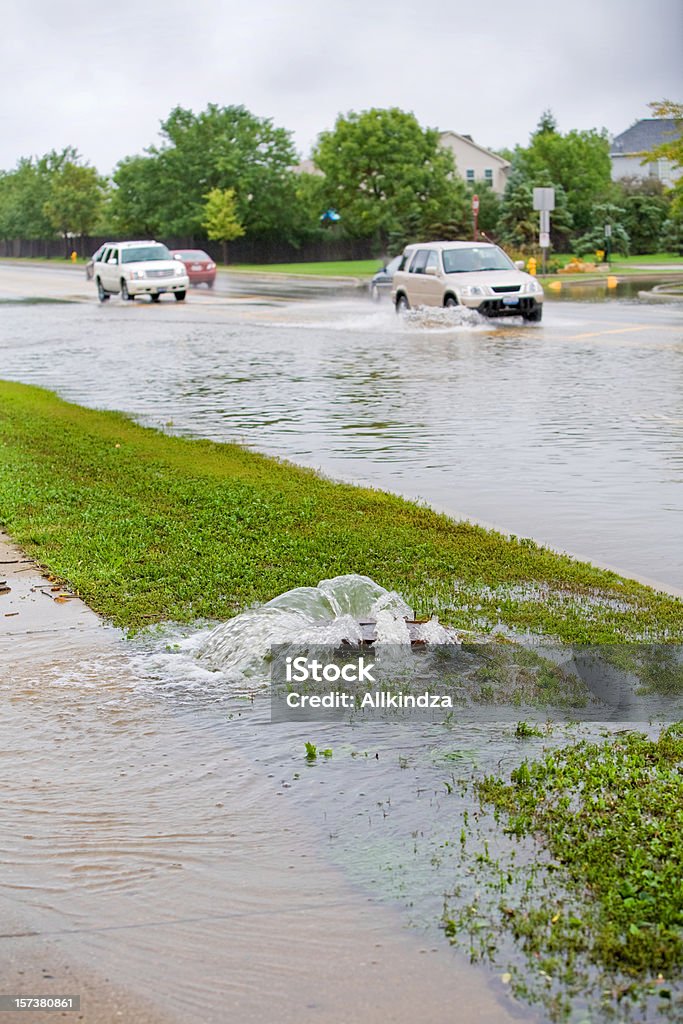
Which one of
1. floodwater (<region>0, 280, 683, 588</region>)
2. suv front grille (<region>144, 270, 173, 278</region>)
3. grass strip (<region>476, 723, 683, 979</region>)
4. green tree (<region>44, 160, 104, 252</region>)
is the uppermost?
green tree (<region>44, 160, 104, 252</region>)

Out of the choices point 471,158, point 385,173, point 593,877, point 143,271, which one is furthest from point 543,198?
point 471,158

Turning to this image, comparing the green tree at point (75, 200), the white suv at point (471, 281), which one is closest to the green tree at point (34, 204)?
the green tree at point (75, 200)

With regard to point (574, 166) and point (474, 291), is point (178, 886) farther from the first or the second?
point (574, 166)

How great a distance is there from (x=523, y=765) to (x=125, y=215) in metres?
93.6

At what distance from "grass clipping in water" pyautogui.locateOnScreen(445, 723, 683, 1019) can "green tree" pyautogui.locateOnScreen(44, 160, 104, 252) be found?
358 ft

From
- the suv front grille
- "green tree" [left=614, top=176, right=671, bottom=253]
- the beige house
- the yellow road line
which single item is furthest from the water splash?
the beige house

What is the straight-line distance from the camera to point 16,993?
141 inches

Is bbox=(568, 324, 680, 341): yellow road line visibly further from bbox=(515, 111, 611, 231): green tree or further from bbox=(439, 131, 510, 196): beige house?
bbox=(439, 131, 510, 196): beige house

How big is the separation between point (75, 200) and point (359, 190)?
36.9 m

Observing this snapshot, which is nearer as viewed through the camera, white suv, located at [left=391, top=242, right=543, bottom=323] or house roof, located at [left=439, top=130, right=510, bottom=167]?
white suv, located at [left=391, top=242, right=543, bottom=323]

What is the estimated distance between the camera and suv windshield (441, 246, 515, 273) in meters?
28.7

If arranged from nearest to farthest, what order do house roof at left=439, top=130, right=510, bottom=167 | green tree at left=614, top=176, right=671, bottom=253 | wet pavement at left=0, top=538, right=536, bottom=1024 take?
wet pavement at left=0, top=538, right=536, bottom=1024 < green tree at left=614, top=176, right=671, bottom=253 < house roof at left=439, top=130, right=510, bottom=167

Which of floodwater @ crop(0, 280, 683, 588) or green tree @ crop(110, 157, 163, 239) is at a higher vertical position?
green tree @ crop(110, 157, 163, 239)

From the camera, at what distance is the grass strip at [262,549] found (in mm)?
6957
